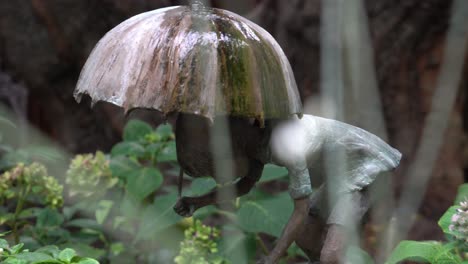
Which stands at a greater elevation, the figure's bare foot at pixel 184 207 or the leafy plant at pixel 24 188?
the figure's bare foot at pixel 184 207

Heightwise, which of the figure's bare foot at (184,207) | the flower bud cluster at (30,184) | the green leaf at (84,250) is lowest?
the green leaf at (84,250)

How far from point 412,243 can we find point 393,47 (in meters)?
2.29

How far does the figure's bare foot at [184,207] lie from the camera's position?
8.09 ft

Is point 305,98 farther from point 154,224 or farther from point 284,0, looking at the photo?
point 154,224

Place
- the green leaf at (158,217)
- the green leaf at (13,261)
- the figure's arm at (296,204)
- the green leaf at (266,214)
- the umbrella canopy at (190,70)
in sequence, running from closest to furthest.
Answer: the umbrella canopy at (190,70)
the green leaf at (13,261)
the figure's arm at (296,204)
the green leaf at (266,214)
the green leaf at (158,217)

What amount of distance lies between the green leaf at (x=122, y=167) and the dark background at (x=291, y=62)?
1.02 metres

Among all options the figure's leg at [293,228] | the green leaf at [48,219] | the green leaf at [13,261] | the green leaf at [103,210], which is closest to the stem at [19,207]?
the green leaf at [48,219]

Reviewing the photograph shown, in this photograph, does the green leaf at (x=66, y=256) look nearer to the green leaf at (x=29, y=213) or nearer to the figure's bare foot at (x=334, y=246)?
the figure's bare foot at (x=334, y=246)

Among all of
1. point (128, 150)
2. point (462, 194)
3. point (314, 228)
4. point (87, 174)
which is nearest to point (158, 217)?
point (128, 150)

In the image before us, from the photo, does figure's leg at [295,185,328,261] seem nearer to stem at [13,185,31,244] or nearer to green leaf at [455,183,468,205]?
green leaf at [455,183,468,205]

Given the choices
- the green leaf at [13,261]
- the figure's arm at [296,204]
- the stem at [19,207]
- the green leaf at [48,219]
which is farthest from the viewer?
the green leaf at [48,219]

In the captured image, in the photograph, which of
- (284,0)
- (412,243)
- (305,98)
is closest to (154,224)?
(412,243)

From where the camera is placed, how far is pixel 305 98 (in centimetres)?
480

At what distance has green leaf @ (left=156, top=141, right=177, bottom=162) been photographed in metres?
3.26
